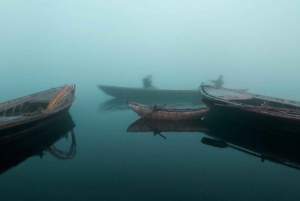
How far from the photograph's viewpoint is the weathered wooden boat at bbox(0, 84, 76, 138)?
14523mm

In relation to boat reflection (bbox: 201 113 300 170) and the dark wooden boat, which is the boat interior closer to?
the dark wooden boat

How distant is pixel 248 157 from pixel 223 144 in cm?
233

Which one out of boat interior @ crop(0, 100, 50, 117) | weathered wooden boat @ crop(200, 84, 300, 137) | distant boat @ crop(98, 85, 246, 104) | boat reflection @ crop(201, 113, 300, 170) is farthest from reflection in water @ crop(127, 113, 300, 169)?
distant boat @ crop(98, 85, 246, 104)

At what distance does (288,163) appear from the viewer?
14250 mm

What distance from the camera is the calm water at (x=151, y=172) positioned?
1093 centimetres

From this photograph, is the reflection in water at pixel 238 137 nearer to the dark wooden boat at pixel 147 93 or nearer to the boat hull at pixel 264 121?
the boat hull at pixel 264 121

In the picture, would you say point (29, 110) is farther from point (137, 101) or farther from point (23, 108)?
point (137, 101)

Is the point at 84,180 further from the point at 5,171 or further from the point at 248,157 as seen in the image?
the point at 248,157

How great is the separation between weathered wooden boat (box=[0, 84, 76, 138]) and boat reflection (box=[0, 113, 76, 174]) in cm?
72

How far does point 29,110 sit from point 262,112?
77.9ft

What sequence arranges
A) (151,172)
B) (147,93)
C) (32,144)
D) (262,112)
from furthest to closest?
(147,93) < (262,112) < (32,144) < (151,172)

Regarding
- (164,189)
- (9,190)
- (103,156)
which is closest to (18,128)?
(9,190)

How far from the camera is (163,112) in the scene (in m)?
20.3

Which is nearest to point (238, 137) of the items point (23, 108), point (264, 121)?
point (264, 121)
